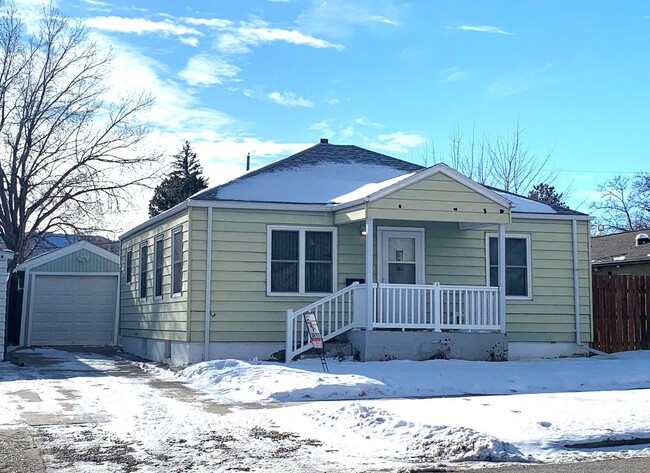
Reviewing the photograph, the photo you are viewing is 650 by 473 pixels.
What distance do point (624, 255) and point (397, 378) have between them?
1823 centimetres

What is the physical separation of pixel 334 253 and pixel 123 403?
21.4 ft

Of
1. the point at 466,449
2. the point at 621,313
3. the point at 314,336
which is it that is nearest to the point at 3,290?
the point at 314,336

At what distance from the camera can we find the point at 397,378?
12.7 metres

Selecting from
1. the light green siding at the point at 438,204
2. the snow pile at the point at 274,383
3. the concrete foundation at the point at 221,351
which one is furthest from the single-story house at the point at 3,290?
the light green siding at the point at 438,204

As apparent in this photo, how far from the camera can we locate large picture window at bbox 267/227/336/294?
16172 mm

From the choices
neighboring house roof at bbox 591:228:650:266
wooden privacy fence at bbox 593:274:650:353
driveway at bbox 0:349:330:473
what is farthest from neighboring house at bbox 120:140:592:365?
neighboring house roof at bbox 591:228:650:266

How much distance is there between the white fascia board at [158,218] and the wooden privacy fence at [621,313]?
31.6 ft

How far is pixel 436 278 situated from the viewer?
16969 millimetres

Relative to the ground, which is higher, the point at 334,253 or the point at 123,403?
the point at 334,253

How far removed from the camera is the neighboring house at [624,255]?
26828mm

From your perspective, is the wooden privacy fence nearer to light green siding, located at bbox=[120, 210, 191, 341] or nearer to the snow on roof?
the snow on roof

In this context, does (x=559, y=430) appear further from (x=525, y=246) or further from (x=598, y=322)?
(x=598, y=322)

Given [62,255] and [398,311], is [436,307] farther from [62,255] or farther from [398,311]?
[62,255]

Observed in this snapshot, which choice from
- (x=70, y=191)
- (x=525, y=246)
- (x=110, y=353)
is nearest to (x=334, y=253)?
(x=525, y=246)
